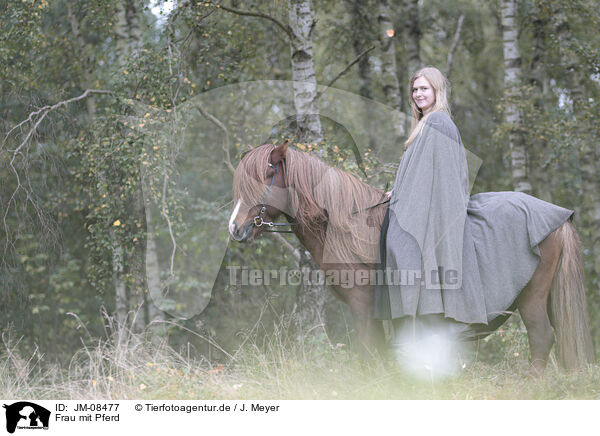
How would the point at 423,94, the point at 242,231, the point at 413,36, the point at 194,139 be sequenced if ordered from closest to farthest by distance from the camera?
the point at 242,231 → the point at 423,94 → the point at 413,36 → the point at 194,139

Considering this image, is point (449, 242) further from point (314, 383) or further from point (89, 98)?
point (89, 98)

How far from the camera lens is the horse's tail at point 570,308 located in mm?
3771

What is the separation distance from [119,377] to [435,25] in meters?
10.6

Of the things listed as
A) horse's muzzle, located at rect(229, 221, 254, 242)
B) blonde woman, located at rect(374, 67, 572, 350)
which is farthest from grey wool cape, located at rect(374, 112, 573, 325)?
horse's muzzle, located at rect(229, 221, 254, 242)

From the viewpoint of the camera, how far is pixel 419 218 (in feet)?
12.4

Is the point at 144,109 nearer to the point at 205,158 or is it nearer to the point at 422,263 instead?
the point at 422,263

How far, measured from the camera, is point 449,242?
12.2 feet

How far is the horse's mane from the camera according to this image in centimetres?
383

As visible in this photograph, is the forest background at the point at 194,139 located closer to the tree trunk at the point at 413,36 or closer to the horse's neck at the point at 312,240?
the tree trunk at the point at 413,36

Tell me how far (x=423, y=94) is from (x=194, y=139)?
23.5ft

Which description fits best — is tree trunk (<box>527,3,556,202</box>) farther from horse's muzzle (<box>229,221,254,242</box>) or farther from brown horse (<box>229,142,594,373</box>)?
horse's muzzle (<box>229,221,254,242</box>)

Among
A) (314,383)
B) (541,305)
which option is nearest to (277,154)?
(314,383)
